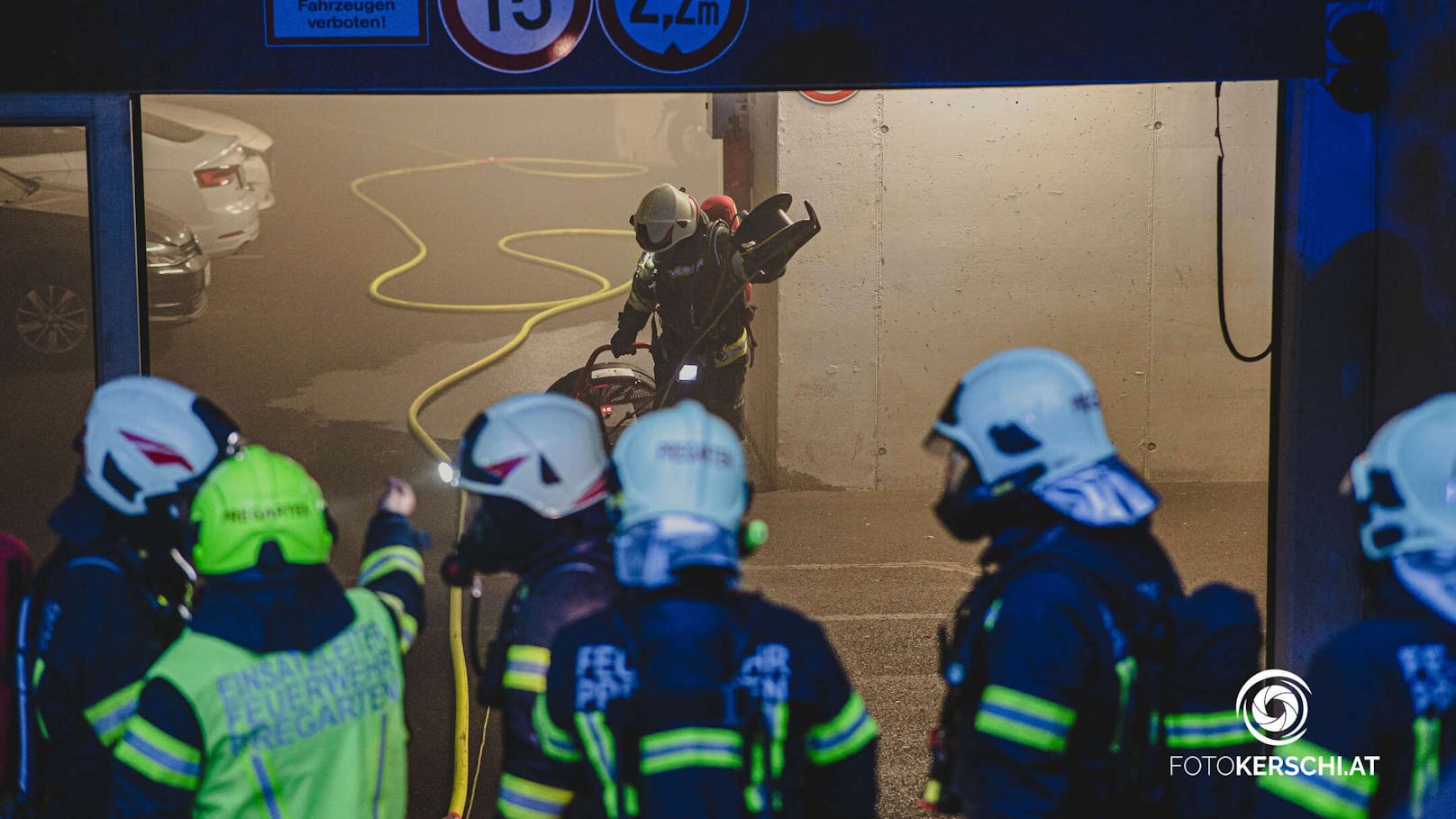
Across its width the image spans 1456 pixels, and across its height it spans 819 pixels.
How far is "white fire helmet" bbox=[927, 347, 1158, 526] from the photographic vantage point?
2.54 m

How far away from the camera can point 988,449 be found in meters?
2.64

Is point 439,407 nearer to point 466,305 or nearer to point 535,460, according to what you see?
point 466,305

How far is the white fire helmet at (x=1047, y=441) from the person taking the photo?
100 inches

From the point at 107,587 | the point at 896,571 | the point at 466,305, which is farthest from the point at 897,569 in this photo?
the point at 466,305

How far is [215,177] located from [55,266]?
2191 mm

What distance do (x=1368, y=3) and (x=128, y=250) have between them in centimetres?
379

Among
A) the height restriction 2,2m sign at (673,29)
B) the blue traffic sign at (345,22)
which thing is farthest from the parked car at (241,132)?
the height restriction 2,2m sign at (673,29)

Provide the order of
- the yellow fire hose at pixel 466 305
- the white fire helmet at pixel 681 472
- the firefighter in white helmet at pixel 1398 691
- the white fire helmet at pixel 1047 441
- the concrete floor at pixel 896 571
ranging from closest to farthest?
1. the firefighter in white helmet at pixel 1398 691
2. the white fire helmet at pixel 681 472
3. the white fire helmet at pixel 1047 441
4. the yellow fire hose at pixel 466 305
5. the concrete floor at pixel 896 571

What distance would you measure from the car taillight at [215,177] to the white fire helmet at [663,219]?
489 cm

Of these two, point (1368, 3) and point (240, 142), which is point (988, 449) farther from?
point (240, 142)

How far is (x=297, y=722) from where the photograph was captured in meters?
2.38

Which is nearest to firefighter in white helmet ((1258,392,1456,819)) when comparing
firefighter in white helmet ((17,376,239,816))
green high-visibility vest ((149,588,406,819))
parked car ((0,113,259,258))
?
green high-visibility vest ((149,588,406,819))

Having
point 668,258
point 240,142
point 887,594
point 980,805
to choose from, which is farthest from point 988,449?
point 240,142

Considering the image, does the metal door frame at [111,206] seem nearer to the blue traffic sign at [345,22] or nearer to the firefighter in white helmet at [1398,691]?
the blue traffic sign at [345,22]
